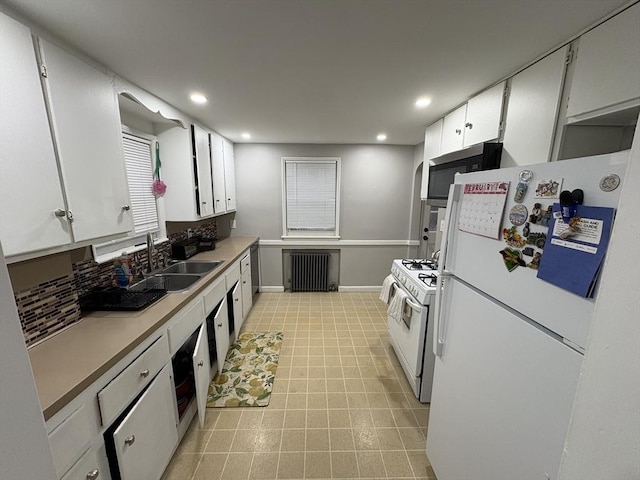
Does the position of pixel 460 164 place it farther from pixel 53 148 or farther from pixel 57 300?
pixel 57 300

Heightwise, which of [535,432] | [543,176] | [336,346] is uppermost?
[543,176]

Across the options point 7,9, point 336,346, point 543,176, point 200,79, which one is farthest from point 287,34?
point 336,346

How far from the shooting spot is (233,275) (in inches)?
105

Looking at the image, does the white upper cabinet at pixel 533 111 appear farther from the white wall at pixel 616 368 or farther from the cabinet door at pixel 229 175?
the cabinet door at pixel 229 175

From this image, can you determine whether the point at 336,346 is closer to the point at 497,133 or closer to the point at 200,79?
the point at 497,133

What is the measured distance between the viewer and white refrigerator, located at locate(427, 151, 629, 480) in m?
0.68

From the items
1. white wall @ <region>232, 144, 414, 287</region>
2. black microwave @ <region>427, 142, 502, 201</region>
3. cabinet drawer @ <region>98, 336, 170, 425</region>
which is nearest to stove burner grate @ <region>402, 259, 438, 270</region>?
black microwave @ <region>427, 142, 502, 201</region>

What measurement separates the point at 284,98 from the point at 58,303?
1.91 m

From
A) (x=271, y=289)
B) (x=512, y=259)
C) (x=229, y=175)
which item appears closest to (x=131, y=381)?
(x=512, y=259)

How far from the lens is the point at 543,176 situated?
2.53 ft

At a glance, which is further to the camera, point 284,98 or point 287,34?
point 284,98

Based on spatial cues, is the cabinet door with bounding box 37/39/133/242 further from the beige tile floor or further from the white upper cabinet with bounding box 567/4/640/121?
the white upper cabinet with bounding box 567/4/640/121

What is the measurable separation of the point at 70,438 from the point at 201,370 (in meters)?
0.82

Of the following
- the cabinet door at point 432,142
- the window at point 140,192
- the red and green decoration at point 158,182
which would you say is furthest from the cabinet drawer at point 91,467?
the cabinet door at point 432,142
